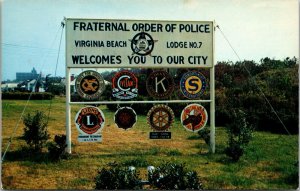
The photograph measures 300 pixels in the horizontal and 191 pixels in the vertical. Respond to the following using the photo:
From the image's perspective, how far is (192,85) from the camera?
37.5 ft

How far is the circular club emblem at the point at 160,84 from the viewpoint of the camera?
11.1 metres

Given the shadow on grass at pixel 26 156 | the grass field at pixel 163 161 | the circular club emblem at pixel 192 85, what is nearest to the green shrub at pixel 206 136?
the grass field at pixel 163 161

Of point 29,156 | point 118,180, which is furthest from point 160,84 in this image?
point 29,156

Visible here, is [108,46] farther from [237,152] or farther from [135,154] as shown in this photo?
[237,152]

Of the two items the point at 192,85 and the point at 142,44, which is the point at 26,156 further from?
the point at 192,85

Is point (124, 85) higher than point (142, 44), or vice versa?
point (142, 44)

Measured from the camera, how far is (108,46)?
428 inches

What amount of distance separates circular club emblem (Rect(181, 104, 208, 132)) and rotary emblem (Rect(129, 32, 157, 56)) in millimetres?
2178

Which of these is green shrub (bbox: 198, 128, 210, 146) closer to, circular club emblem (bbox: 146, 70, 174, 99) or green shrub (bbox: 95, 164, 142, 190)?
circular club emblem (bbox: 146, 70, 174, 99)

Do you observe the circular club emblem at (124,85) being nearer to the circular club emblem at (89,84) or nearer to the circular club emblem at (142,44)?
the circular club emblem at (89,84)

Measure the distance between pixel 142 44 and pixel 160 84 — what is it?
1339mm

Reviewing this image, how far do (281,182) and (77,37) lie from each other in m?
6.91

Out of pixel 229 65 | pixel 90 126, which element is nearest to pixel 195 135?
pixel 90 126

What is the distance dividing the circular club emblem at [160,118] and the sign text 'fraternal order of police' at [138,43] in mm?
1351
